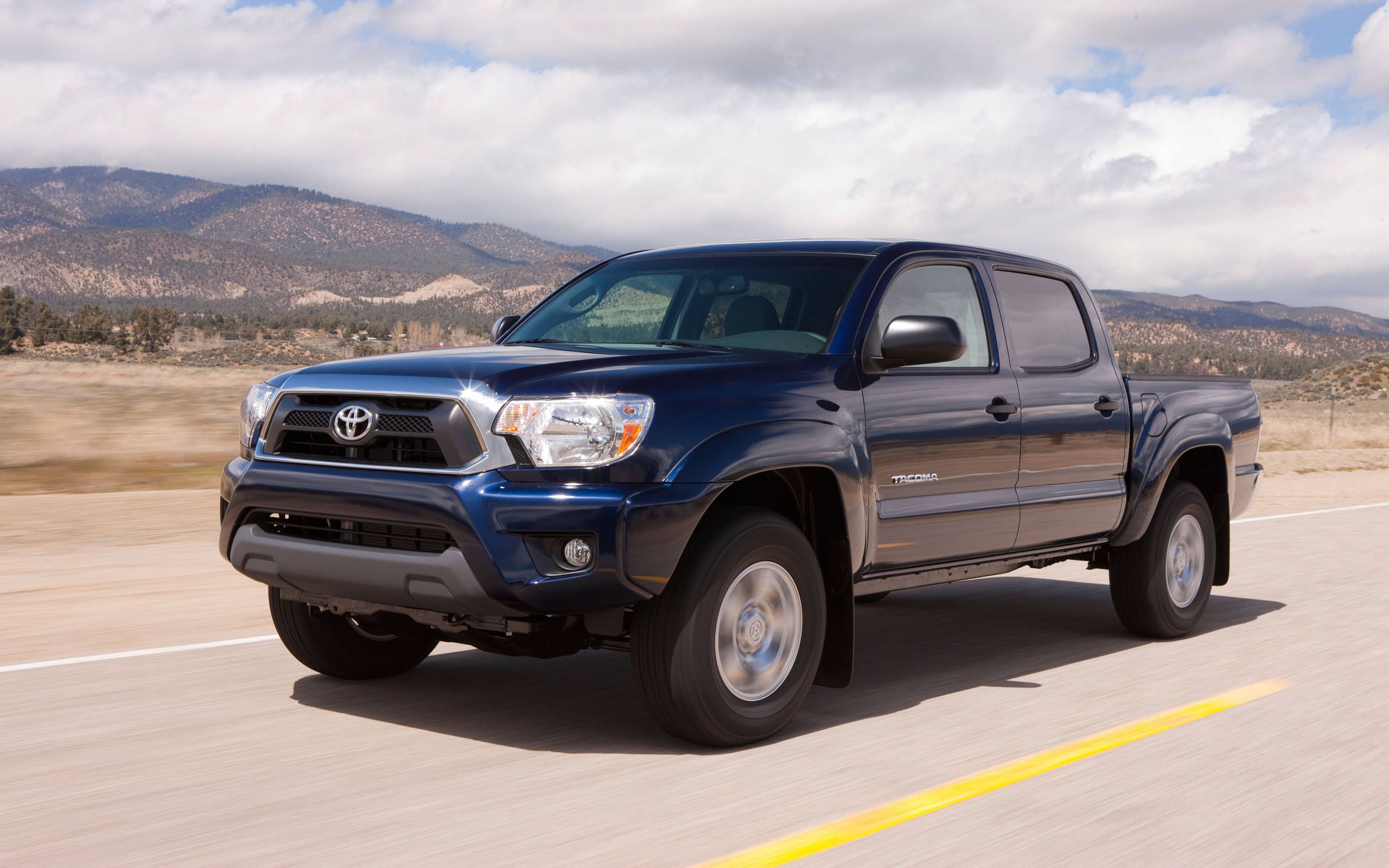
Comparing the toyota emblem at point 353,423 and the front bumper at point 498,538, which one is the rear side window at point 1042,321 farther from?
the toyota emblem at point 353,423

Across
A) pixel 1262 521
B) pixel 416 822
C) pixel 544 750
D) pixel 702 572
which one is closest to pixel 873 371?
pixel 702 572

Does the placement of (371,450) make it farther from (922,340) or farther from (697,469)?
(922,340)

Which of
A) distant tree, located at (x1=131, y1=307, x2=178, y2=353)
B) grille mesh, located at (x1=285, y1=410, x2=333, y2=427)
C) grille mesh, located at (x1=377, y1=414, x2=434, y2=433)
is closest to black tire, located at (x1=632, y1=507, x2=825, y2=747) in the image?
grille mesh, located at (x1=377, y1=414, x2=434, y2=433)

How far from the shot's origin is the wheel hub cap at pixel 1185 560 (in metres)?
7.95

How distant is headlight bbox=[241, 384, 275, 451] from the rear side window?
329 centimetres

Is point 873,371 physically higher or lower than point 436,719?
higher

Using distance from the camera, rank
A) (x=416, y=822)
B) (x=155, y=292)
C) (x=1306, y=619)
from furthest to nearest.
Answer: (x=155, y=292) < (x=1306, y=619) < (x=416, y=822)

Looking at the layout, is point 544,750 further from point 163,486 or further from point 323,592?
point 163,486

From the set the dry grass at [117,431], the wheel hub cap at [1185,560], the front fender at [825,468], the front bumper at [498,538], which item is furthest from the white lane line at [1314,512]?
the front bumper at [498,538]

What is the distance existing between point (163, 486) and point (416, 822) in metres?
10.5

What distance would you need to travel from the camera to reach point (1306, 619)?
8445mm

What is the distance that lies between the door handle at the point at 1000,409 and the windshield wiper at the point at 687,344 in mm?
1265

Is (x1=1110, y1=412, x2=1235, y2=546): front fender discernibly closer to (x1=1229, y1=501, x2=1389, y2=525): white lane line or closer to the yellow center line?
the yellow center line

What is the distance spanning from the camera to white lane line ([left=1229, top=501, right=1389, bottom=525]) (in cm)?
1450
